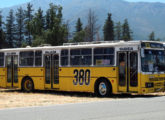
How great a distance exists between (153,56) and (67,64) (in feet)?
16.0

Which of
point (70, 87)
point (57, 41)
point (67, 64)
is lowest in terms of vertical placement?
point (70, 87)

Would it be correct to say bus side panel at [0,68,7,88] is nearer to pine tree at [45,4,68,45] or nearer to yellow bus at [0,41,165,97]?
yellow bus at [0,41,165,97]

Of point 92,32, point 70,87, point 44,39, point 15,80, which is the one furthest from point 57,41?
point 70,87

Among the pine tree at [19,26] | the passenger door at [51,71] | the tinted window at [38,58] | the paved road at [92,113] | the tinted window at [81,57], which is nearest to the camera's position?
the paved road at [92,113]

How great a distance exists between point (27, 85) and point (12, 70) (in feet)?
5.17

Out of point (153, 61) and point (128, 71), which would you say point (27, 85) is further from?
point (153, 61)

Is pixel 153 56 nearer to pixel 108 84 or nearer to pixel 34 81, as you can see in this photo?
pixel 108 84

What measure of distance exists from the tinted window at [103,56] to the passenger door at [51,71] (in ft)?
9.39

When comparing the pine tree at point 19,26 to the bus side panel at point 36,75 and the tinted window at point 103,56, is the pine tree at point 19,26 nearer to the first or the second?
the bus side panel at point 36,75

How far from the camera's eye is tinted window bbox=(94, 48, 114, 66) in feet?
59.3

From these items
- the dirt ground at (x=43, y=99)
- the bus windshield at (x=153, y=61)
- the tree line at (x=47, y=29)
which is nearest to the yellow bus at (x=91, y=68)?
the bus windshield at (x=153, y=61)

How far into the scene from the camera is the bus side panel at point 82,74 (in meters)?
17.9

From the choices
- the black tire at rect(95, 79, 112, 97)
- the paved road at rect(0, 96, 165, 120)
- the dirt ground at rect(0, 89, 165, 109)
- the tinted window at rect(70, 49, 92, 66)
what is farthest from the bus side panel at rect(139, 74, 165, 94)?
the paved road at rect(0, 96, 165, 120)

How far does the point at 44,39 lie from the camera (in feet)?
175
